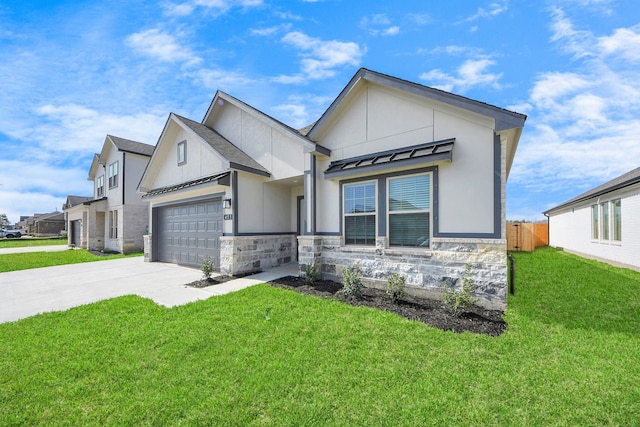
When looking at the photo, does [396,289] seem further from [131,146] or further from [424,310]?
[131,146]

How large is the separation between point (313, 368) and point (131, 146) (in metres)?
21.8

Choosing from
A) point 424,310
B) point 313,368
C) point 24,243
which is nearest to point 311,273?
point 424,310

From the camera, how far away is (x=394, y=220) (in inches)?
282

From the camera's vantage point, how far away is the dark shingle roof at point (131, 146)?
713 inches

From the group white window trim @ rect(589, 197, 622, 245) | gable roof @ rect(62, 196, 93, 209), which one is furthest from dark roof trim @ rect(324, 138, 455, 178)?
gable roof @ rect(62, 196, 93, 209)

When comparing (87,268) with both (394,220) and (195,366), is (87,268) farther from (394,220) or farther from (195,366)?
(394,220)

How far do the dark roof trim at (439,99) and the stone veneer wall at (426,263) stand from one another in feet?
8.46

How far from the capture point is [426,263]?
21.1 feet

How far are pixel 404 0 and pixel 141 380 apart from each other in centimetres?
922

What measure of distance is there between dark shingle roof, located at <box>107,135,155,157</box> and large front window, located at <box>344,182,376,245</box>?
17771mm

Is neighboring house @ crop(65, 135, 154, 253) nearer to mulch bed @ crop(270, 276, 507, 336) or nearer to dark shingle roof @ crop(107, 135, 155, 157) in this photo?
dark shingle roof @ crop(107, 135, 155, 157)

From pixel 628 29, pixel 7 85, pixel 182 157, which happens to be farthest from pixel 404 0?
pixel 7 85

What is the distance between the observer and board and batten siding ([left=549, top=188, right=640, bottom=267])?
10.2 m

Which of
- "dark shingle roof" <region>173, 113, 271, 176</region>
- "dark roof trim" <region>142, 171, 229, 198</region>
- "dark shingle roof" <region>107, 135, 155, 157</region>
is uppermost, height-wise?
"dark shingle roof" <region>107, 135, 155, 157</region>
